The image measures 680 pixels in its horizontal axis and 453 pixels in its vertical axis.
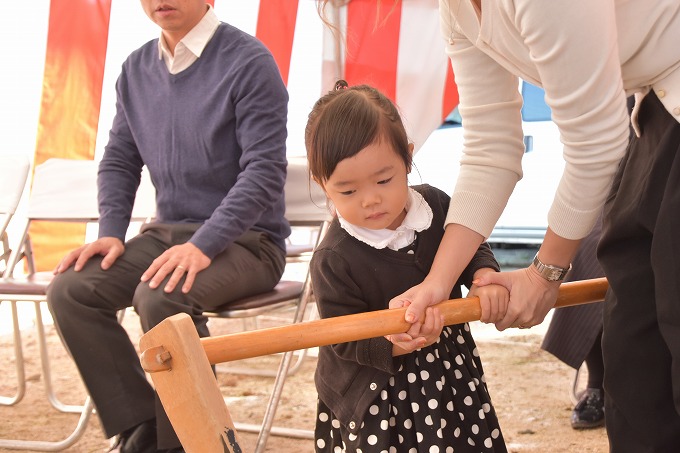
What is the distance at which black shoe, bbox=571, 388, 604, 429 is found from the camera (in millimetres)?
2359

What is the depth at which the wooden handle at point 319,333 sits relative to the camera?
1084mm

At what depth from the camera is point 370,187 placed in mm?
1334

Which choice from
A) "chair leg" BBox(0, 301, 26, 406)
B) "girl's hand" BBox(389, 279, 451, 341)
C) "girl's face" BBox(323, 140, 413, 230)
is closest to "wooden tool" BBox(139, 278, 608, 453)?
"girl's hand" BBox(389, 279, 451, 341)

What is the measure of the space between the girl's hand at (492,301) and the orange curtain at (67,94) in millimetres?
2667

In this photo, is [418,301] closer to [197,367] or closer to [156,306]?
[197,367]

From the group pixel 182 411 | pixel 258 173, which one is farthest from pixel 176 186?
pixel 182 411

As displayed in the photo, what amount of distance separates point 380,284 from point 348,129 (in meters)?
0.25

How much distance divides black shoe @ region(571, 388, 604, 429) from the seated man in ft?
2.95

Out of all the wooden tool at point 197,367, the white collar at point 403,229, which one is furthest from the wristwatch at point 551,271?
the wooden tool at point 197,367

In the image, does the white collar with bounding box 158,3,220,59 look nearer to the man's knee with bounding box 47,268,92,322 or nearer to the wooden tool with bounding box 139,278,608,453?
the man's knee with bounding box 47,268,92,322

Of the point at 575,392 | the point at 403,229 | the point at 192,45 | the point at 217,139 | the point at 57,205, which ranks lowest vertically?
the point at 575,392

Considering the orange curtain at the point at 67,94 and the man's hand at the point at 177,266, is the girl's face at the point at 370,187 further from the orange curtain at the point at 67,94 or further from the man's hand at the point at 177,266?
the orange curtain at the point at 67,94

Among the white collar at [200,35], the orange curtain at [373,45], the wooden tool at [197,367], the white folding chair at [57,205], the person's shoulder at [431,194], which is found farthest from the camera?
the orange curtain at [373,45]

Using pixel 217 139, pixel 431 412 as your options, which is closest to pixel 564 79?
pixel 431 412
